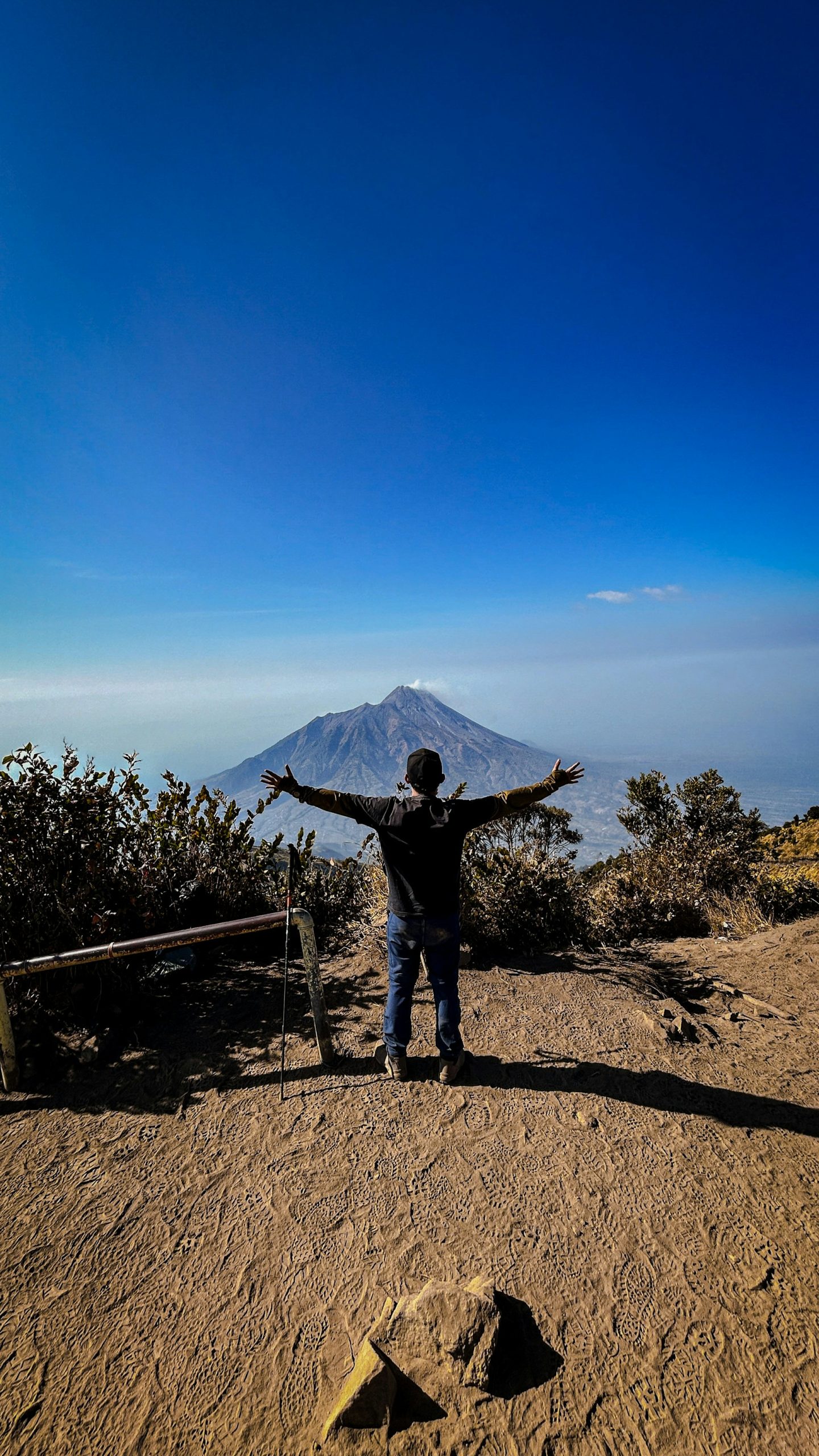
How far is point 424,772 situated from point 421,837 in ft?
1.40

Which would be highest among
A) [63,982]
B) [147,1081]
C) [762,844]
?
[63,982]

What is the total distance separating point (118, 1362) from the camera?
250cm

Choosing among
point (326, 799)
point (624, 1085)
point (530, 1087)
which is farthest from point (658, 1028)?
point (326, 799)

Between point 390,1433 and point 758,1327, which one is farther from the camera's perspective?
point 758,1327

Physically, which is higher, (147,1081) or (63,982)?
(63,982)

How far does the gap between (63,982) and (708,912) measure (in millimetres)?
8143

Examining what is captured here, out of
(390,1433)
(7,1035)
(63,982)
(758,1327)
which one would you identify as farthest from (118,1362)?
(63,982)

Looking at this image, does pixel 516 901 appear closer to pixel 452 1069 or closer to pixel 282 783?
pixel 452 1069

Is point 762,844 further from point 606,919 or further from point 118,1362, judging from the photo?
point 118,1362

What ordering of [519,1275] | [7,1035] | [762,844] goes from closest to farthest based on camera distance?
[519,1275] → [7,1035] → [762,844]

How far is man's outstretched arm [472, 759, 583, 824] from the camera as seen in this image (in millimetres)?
3980

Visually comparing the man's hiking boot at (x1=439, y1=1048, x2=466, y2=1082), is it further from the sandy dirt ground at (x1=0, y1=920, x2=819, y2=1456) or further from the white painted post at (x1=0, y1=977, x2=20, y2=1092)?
the white painted post at (x1=0, y1=977, x2=20, y2=1092)

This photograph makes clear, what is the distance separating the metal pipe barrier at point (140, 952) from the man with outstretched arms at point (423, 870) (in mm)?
587

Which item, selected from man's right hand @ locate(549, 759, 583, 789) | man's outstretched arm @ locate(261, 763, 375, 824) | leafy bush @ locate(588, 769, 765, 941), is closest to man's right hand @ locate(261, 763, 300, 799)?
man's outstretched arm @ locate(261, 763, 375, 824)
